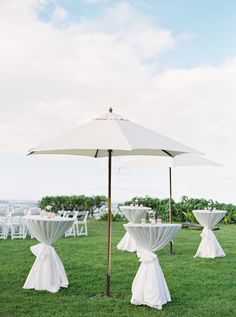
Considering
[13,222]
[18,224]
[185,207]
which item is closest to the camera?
[18,224]

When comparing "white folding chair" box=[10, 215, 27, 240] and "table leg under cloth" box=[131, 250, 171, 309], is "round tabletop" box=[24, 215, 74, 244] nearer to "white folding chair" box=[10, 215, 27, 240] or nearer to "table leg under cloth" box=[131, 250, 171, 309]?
"table leg under cloth" box=[131, 250, 171, 309]

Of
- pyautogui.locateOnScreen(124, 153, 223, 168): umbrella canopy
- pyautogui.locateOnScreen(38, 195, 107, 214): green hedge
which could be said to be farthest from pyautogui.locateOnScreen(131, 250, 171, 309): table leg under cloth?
pyautogui.locateOnScreen(38, 195, 107, 214): green hedge

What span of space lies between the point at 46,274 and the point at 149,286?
5.66ft

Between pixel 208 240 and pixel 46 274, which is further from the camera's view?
pixel 208 240

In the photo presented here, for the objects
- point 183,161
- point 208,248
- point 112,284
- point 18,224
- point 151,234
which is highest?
point 183,161

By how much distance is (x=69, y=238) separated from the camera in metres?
14.4

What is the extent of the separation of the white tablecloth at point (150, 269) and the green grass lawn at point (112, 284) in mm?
127

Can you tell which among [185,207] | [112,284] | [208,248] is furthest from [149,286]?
[185,207]

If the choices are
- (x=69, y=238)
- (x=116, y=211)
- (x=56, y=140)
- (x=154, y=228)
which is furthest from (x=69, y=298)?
(x=116, y=211)

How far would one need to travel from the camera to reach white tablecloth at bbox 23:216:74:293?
7496 mm

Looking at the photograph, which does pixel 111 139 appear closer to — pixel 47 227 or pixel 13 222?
pixel 47 227

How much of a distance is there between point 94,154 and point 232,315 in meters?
3.87

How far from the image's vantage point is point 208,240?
11.4 m

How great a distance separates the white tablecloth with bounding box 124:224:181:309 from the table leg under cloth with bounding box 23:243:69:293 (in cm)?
135
